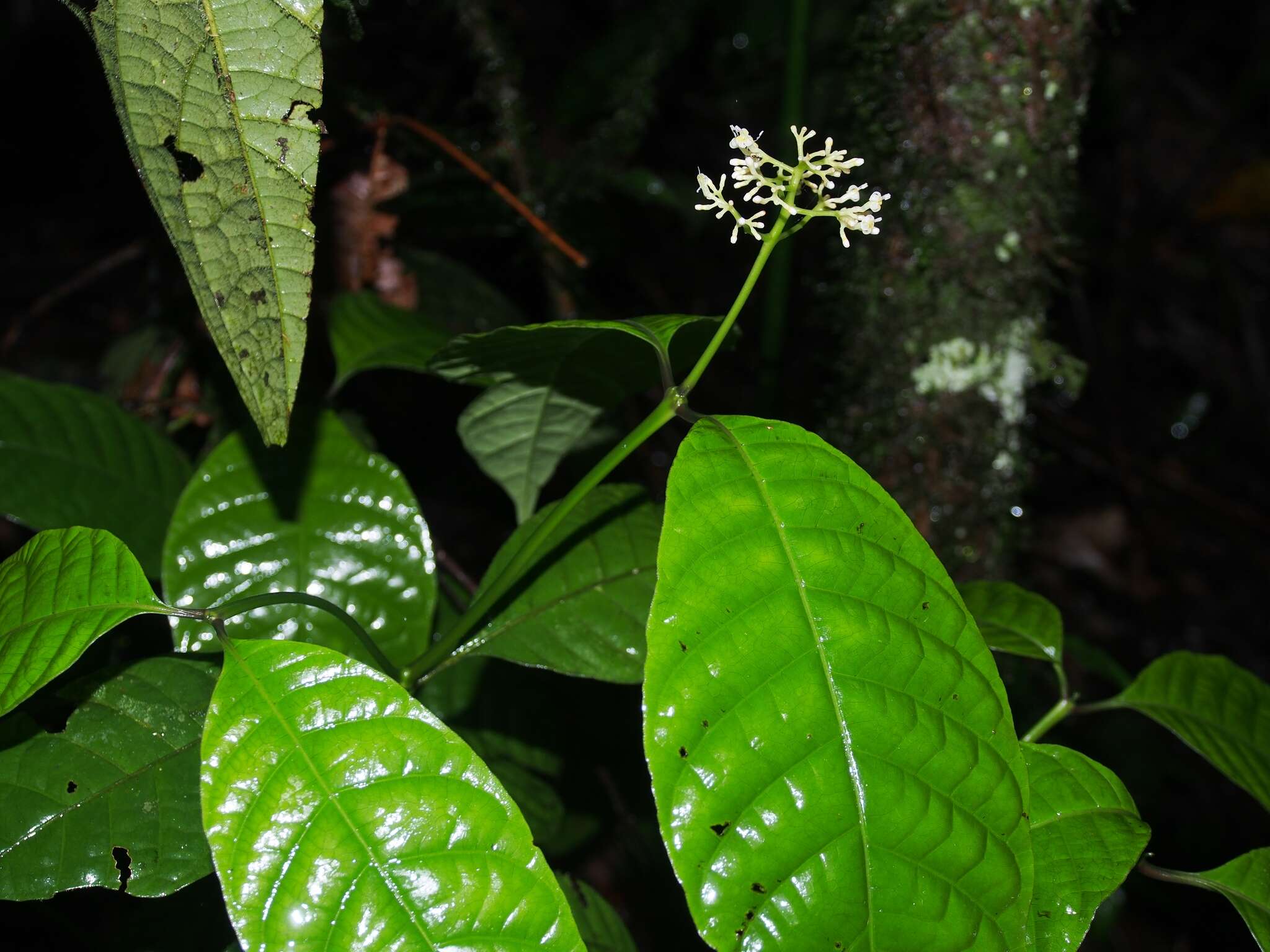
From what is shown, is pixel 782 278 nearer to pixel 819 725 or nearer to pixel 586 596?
pixel 586 596

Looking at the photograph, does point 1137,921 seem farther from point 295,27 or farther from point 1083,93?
point 295,27

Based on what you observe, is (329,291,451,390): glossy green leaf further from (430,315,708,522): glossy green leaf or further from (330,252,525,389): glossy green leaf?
(430,315,708,522): glossy green leaf

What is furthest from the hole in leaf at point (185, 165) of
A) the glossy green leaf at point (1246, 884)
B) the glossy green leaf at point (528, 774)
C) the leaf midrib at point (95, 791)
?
the glossy green leaf at point (1246, 884)

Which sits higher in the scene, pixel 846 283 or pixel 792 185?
pixel 792 185

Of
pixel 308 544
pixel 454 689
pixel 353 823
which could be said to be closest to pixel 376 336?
pixel 308 544

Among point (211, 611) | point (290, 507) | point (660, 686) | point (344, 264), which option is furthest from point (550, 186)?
point (660, 686)

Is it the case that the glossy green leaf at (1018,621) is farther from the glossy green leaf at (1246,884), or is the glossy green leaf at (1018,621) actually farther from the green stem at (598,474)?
the green stem at (598,474)
